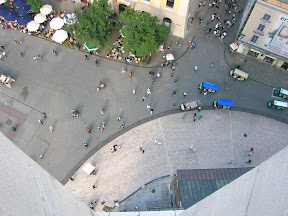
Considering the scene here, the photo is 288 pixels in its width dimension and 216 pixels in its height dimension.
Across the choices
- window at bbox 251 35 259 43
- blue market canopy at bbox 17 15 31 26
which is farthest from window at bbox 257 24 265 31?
blue market canopy at bbox 17 15 31 26

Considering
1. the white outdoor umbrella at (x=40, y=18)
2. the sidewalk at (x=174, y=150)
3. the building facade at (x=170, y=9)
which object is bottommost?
the sidewalk at (x=174, y=150)

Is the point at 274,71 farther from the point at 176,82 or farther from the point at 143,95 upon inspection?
the point at 143,95

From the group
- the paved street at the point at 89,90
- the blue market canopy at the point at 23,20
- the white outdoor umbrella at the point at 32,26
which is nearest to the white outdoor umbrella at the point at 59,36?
the paved street at the point at 89,90

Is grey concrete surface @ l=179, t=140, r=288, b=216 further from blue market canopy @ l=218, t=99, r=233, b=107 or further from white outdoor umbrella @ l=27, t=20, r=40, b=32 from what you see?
white outdoor umbrella @ l=27, t=20, r=40, b=32

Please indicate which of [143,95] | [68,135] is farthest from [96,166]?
[143,95]

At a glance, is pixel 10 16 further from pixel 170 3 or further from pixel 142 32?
pixel 170 3

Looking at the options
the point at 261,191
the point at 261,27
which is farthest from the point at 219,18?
the point at 261,191

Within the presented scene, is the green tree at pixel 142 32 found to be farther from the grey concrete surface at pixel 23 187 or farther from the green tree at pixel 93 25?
the grey concrete surface at pixel 23 187
